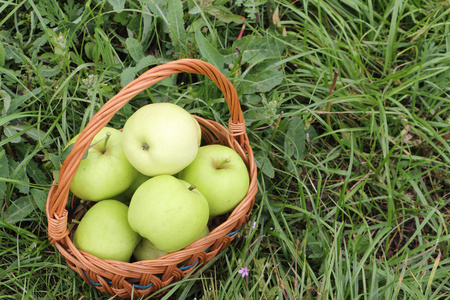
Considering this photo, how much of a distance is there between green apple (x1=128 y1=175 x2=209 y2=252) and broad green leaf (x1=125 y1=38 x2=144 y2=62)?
0.96 metres

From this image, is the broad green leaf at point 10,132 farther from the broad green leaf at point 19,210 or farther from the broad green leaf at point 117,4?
the broad green leaf at point 117,4

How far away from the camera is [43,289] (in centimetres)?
211

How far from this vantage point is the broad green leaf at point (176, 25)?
8.34 feet

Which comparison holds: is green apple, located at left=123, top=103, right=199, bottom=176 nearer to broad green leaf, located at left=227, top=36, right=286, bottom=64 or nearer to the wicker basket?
the wicker basket

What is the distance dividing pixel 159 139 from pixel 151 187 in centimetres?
20

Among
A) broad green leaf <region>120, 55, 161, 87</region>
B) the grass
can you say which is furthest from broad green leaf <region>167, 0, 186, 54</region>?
broad green leaf <region>120, 55, 161, 87</region>

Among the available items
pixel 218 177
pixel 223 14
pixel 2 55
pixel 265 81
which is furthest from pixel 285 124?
pixel 2 55

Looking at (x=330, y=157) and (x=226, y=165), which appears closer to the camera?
(x=226, y=165)

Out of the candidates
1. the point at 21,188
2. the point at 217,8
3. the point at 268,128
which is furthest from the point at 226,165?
the point at 217,8

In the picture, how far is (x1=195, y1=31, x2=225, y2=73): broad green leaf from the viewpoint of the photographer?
96.0 inches

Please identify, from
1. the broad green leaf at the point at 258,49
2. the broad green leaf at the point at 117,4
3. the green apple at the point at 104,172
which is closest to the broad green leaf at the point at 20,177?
the green apple at the point at 104,172

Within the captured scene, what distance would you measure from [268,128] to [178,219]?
998 millimetres

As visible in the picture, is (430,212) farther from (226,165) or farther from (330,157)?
(226,165)

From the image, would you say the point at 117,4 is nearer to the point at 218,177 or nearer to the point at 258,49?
the point at 258,49
